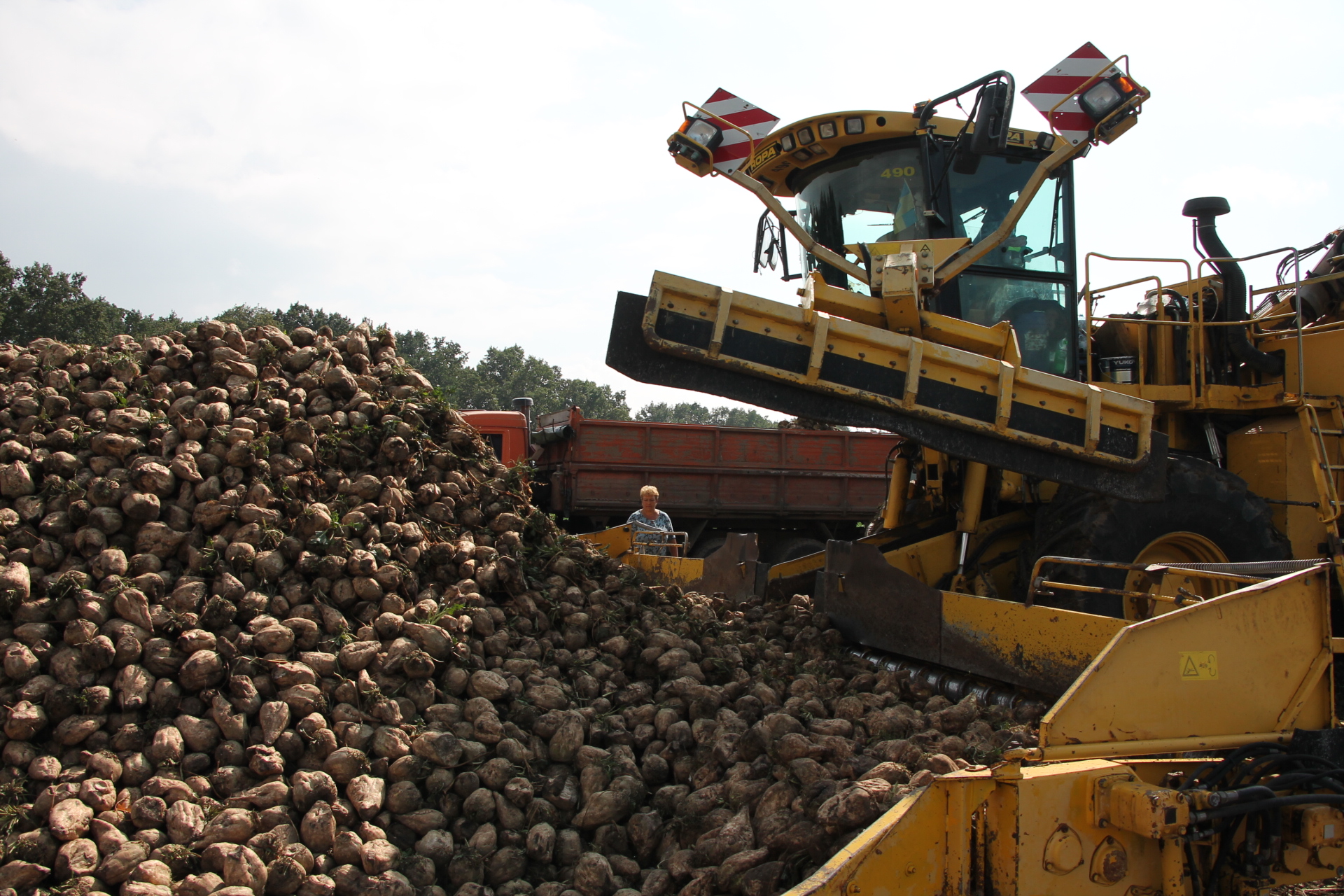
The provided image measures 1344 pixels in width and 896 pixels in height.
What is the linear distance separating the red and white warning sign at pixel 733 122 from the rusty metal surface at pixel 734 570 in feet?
8.04

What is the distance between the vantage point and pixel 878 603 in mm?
5004

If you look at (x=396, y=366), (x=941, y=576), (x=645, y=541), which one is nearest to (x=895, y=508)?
(x=941, y=576)

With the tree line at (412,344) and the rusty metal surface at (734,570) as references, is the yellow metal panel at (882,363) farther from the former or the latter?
the tree line at (412,344)

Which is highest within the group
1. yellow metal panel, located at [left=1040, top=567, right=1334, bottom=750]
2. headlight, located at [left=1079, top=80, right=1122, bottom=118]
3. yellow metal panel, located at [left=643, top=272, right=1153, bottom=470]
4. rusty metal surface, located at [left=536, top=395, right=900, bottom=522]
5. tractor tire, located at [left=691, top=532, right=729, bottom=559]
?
headlight, located at [left=1079, top=80, right=1122, bottom=118]

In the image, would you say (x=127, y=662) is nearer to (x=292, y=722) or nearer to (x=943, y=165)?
(x=292, y=722)

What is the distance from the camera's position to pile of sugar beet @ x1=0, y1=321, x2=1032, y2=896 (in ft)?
11.0

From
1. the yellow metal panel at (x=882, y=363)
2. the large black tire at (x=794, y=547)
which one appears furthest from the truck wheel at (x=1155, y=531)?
the large black tire at (x=794, y=547)

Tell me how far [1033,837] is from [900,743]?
112 cm

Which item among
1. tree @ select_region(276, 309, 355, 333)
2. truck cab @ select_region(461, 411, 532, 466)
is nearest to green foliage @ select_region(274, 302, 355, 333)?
tree @ select_region(276, 309, 355, 333)

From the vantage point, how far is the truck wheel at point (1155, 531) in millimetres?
4875

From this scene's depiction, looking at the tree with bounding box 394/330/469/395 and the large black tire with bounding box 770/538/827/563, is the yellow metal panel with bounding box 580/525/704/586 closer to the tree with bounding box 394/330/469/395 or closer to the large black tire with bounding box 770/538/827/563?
the large black tire with bounding box 770/538/827/563

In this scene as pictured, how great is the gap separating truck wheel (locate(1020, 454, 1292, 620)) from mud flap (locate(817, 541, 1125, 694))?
75cm

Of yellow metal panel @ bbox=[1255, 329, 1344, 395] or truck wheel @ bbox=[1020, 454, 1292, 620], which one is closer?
truck wheel @ bbox=[1020, 454, 1292, 620]

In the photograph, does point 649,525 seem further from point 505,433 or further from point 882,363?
point 505,433
